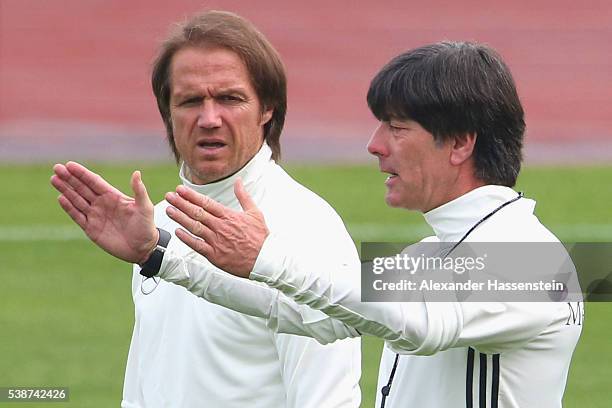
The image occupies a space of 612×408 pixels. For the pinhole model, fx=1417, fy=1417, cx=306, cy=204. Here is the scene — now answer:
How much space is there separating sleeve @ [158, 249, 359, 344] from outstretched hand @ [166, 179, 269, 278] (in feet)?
1.12

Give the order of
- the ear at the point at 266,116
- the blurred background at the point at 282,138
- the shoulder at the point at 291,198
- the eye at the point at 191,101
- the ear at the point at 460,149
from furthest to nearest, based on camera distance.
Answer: the blurred background at the point at 282,138 → the ear at the point at 266,116 → the eye at the point at 191,101 → the shoulder at the point at 291,198 → the ear at the point at 460,149

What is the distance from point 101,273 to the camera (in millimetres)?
13391

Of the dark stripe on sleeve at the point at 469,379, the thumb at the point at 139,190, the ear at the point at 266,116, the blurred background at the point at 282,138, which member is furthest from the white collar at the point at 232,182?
the blurred background at the point at 282,138

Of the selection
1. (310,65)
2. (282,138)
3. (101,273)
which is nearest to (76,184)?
(101,273)

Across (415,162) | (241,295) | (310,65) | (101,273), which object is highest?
(310,65)

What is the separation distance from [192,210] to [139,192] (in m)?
0.30

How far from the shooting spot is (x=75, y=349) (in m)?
10.9

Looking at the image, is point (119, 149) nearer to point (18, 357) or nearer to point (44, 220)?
point (44, 220)

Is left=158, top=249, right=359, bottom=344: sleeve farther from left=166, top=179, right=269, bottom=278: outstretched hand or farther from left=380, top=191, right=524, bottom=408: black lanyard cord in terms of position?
left=166, top=179, right=269, bottom=278: outstretched hand

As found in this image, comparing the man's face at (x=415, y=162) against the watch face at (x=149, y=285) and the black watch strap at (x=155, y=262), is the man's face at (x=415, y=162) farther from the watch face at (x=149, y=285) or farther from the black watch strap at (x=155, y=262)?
the watch face at (x=149, y=285)

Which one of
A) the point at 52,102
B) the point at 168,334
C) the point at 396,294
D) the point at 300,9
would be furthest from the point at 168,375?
the point at 300,9

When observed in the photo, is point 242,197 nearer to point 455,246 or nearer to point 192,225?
point 192,225

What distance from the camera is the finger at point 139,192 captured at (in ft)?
12.6

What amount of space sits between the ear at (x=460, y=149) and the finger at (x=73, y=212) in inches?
41.0
